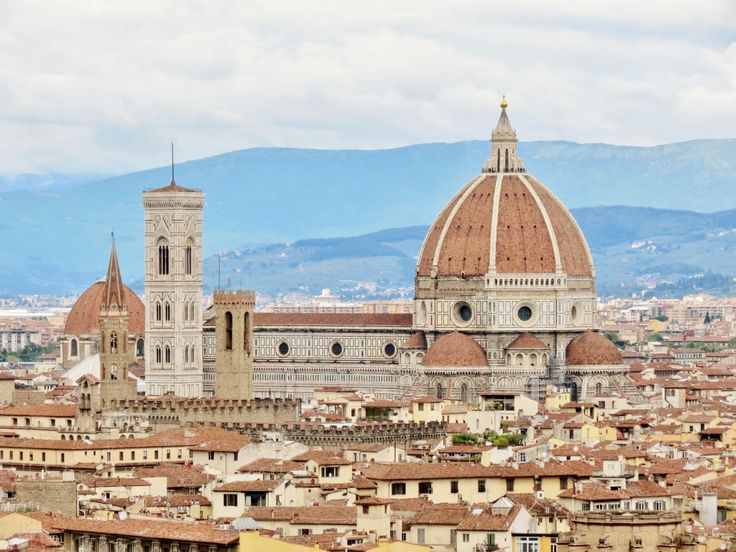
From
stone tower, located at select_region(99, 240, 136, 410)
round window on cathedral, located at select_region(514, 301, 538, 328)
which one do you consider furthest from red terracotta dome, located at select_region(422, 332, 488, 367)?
stone tower, located at select_region(99, 240, 136, 410)

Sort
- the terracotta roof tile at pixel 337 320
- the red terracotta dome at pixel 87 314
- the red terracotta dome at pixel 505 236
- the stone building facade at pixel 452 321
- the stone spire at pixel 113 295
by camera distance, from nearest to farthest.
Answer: the stone spire at pixel 113 295
the stone building facade at pixel 452 321
the red terracotta dome at pixel 505 236
the terracotta roof tile at pixel 337 320
the red terracotta dome at pixel 87 314

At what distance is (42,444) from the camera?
76.1m

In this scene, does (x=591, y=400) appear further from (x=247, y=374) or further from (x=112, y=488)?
(x=112, y=488)

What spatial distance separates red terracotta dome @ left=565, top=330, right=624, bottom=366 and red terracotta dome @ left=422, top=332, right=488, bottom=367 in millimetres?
3667

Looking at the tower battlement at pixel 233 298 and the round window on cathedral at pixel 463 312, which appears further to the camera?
the round window on cathedral at pixel 463 312

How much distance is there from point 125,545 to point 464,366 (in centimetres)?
7530

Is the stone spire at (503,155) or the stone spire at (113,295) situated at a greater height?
the stone spire at (503,155)

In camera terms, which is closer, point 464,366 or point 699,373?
point 464,366

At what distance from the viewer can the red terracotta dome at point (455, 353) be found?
123m

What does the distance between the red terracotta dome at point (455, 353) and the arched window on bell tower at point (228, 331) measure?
8503 mm

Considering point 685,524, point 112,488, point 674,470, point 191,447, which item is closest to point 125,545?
point 685,524

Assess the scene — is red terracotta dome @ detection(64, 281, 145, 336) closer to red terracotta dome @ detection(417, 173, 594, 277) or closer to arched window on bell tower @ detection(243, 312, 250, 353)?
red terracotta dome @ detection(417, 173, 594, 277)

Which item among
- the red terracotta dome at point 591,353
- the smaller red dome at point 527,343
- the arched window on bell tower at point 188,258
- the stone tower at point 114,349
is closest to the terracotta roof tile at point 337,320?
the arched window on bell tower at point 188,258

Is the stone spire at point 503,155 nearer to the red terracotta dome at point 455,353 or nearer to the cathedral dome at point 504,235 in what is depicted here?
the cathedral dome at point 504,235
